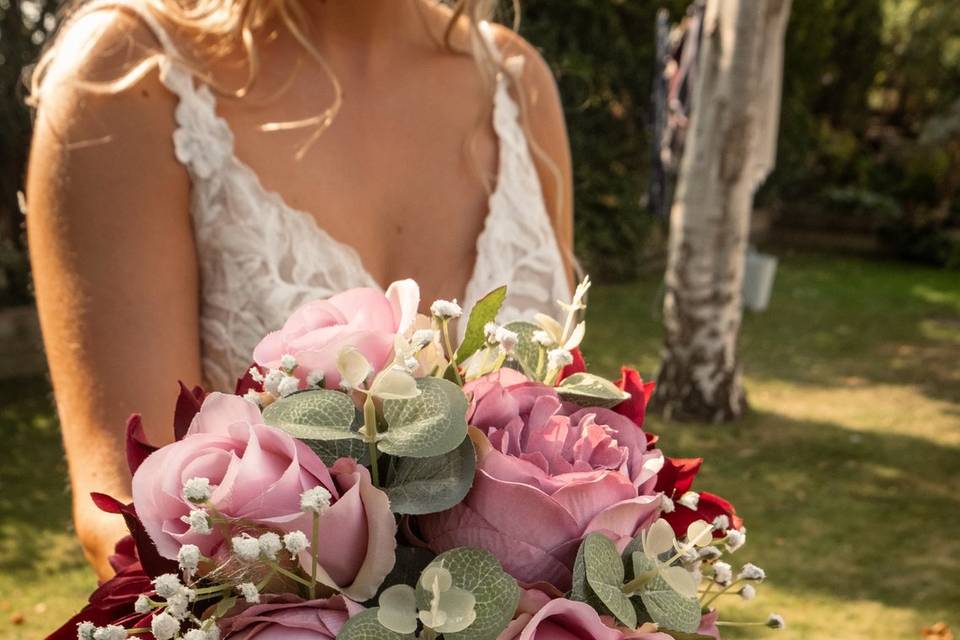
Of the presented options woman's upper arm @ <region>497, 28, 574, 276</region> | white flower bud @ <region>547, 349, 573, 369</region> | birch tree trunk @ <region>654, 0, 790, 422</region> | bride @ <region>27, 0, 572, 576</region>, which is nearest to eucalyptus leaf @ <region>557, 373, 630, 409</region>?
white flower bud @ <region>547, 349, 573, 369</region>

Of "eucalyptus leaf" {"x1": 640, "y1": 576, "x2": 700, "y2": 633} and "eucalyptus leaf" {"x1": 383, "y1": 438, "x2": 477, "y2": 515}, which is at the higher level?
"eucalyptus leaf" {"x1": 383, "y1": 438, "x2": 477, "y2": 515}

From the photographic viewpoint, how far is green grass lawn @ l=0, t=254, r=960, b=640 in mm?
5324

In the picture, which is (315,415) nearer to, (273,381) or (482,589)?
(273,381)

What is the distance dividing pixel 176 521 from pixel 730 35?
23.0 feet

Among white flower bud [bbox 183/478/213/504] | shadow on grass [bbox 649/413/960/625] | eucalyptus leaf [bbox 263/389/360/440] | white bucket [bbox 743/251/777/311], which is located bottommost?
white bucket [bbox 743/251/777/311]

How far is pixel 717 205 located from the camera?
24.6ft

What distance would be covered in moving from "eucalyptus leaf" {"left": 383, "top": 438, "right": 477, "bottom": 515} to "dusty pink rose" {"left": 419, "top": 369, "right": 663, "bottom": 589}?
17mm

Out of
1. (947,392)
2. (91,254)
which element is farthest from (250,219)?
(947,392)

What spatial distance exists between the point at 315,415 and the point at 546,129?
5.29 feet

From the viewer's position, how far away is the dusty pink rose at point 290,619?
804 mm

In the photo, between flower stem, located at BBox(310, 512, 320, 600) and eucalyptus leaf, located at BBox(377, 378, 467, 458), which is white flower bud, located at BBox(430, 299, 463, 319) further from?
flower stem, located at BBox(310, 512, 320, 600)

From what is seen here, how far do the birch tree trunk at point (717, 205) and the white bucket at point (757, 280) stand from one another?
4151 mm

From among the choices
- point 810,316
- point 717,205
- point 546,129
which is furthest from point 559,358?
point 810,316

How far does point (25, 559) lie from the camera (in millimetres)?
5520
